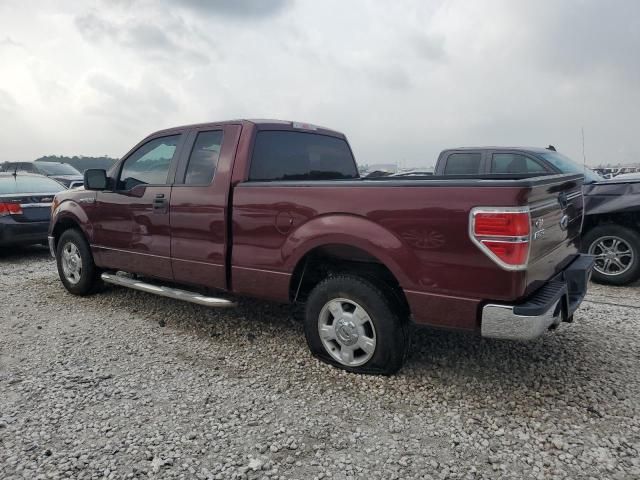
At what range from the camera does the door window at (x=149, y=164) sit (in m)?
4.47

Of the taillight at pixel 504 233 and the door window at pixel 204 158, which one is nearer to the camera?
the taillight at pixel 504 233

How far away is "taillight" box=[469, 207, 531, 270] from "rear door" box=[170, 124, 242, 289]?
6.72 ft

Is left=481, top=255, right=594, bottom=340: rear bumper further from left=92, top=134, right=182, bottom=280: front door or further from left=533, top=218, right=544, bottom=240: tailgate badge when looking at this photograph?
left=92, top=134, right=182, bottom=280: front door

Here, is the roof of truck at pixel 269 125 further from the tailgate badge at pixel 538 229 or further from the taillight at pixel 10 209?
the taillight at pixel 10 209

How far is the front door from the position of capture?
4.36m

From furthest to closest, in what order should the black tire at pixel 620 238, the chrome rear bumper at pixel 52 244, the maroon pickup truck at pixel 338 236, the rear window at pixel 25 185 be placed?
the rear window at pixel 25 185 → the chrome rear bumper at pixel 52 244 → the black tire at pixel 620 238 → the maroon pickup truck at pixel 338 236

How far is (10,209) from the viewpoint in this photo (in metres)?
7.52

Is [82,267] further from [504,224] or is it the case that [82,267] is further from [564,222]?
[564,222]

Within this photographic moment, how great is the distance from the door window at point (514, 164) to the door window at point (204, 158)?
4.65 meters

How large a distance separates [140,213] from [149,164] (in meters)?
0.52

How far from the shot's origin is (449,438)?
8.65 ft

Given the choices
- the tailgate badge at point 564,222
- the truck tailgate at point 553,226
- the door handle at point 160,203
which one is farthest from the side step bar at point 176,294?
the tailgate badge at point 564,222

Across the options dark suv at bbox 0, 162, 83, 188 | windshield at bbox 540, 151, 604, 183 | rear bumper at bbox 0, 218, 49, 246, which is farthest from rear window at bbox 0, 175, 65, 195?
windshield at bbox 540, 151, 604, 183

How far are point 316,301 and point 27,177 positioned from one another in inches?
291
